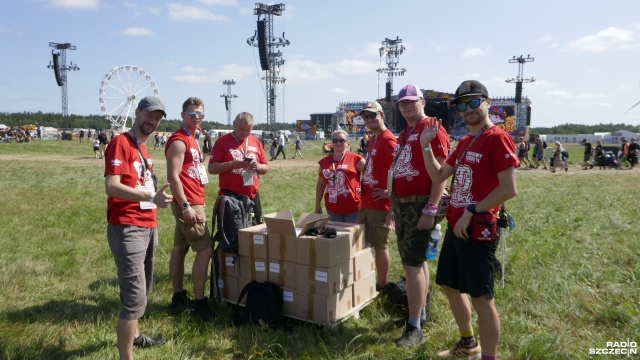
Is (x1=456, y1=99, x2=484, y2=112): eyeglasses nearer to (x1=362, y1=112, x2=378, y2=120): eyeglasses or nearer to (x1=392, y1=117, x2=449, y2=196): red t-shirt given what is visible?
(x1=392, y1=117, x2=449, y2=196): red t-shirt

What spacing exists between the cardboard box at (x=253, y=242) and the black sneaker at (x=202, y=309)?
1.96 feet

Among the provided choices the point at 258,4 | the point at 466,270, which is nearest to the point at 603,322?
the point at 466,270

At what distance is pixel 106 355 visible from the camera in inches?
129

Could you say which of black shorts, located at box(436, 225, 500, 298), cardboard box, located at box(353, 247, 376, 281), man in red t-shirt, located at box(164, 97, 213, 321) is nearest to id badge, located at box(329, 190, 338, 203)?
cardboard box, located at box(353, 247, 376, 281)

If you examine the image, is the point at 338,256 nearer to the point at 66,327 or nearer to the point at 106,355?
the point at 106,355

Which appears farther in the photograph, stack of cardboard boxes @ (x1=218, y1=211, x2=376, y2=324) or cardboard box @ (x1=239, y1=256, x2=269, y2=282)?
cardboard box @ (x1=239, y1=256, x2=269, y2=282)

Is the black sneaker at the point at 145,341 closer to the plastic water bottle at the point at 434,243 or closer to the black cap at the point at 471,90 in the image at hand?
the plastic water bottle at the point at 434,243

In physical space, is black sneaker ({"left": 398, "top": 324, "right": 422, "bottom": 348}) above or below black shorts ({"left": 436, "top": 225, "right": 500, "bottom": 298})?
below

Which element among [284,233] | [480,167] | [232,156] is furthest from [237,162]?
[480,167]

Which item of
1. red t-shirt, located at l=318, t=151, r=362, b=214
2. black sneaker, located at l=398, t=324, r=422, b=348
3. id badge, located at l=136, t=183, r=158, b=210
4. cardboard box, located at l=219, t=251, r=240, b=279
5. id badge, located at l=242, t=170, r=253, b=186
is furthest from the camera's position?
red t-shirt, located at l=318, t=151, r=362, b=214

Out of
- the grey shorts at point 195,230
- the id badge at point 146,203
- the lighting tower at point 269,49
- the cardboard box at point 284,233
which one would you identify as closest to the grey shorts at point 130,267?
the id badge at point 146,203

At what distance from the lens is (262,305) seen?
3828mm

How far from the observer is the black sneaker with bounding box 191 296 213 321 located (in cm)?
404

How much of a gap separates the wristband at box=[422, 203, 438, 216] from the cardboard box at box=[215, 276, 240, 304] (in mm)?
1980
